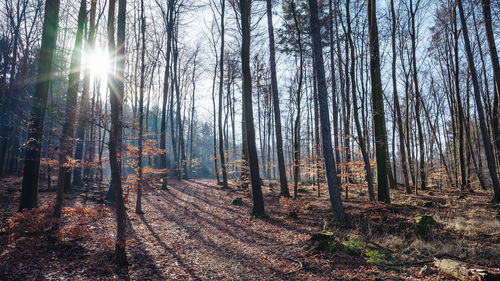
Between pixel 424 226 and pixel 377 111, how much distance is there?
14.5 ft

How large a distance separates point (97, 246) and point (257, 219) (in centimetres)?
527

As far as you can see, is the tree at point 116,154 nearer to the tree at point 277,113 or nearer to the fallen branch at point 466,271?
the fallen branch at point 466,271

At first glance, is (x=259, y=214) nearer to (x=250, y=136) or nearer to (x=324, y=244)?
(x=250, y=136)

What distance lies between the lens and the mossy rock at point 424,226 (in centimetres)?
636

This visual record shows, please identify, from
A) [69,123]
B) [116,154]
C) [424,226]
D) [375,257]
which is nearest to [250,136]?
[116,154]

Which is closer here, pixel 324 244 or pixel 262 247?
pixel 324 244

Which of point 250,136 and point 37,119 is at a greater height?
point 37,119

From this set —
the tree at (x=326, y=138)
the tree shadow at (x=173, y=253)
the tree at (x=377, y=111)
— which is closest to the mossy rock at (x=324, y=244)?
the tree at (x=326, y=138)

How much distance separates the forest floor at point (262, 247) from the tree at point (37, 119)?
917 mm

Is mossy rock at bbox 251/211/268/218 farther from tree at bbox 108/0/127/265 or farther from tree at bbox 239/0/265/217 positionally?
tree at bbox 108/0/127/265

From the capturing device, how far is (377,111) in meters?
8.94

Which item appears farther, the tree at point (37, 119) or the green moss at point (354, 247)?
the tree at point (37, 119)

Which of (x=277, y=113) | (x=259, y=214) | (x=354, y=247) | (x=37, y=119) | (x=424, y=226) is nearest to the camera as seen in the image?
(x=354, y=247)

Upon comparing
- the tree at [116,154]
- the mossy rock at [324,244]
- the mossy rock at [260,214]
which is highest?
the tree at [116,154]
